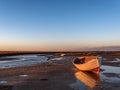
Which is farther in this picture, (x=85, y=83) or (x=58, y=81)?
(x=58, y=81)

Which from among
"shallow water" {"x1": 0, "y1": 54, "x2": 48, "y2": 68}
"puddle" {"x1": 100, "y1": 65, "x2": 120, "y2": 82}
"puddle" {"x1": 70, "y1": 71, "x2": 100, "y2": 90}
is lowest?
"puddle" {"x1": 70, "y1": 71, "x2": 100, "y2": 90}

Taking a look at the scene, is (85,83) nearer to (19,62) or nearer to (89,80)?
(89,80)

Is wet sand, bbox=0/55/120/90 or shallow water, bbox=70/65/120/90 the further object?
shallow water, bbox=70/65/120/90

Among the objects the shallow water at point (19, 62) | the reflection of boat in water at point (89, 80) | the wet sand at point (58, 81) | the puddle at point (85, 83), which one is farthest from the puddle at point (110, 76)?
the shallow water at point (19, 62)

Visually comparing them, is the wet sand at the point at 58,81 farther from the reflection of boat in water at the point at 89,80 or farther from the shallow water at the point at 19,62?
the shallow water at the point at 19,62

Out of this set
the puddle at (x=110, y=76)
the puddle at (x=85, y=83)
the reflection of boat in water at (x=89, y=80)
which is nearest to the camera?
the puddle at (x=85, y=83)

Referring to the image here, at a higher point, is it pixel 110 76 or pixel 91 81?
pixel 110 76

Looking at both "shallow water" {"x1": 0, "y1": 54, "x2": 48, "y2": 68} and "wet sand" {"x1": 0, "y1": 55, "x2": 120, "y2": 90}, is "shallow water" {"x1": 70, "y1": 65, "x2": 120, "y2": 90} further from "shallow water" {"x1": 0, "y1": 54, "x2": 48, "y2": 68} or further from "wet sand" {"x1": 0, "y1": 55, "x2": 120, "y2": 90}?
"shallow water" {"x1": 0, "y1": 54, "x2": 48, "y2": 68}

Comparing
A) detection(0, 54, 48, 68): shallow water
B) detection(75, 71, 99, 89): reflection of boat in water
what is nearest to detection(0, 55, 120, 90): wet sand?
detection(75, 71, 99, 89): reflection of boat in water

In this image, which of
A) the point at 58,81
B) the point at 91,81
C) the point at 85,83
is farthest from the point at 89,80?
the point at 58,81

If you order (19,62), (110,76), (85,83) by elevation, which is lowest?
(85,83)

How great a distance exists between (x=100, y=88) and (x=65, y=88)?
8.19 ft

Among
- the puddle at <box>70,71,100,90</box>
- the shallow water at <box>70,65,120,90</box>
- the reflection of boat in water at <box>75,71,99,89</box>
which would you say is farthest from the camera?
the reflection of boat in water at <box>75,71,99,89</box>

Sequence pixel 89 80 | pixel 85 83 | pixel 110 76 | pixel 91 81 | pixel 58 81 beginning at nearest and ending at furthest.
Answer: pixel 85 83 → pixel 91 81 → pixel 58 81 → pixel 89 80 → pixel 110 76
